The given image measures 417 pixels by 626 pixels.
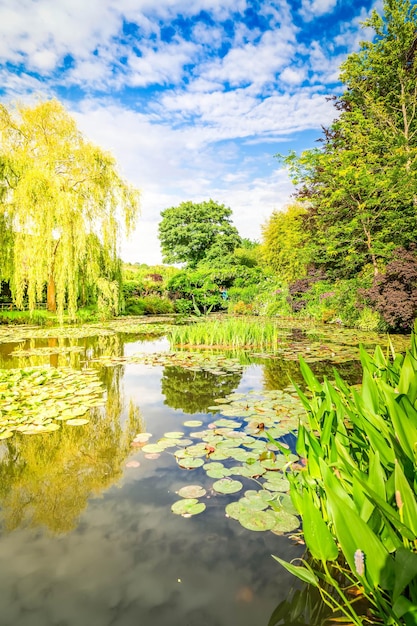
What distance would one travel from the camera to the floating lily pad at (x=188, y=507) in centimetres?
179

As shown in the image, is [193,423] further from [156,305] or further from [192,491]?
Answer: [156,305]

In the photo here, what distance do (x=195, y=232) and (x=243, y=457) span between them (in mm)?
30673

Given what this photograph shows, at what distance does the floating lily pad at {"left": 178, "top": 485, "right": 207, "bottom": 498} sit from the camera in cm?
193

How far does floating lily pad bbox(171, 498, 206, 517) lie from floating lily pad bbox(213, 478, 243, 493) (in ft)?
0.52

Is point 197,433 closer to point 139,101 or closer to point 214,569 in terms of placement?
point 214,569

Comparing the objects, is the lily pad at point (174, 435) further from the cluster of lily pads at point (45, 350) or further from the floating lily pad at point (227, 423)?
the cluster of lily pads at point (45, 350)

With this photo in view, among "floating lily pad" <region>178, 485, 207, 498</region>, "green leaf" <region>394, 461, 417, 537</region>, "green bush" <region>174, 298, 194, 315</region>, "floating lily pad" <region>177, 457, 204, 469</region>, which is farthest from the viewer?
"green bush" <region>174, 298, 194, 315</region>

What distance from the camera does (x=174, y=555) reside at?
4.89ft

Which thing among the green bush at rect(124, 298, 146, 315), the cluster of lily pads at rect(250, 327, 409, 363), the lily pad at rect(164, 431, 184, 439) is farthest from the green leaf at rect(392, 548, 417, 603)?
the green bush at rect(124, 298, 146, 315)

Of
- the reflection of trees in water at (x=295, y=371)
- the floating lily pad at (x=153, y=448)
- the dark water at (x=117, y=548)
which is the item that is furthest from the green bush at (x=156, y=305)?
the floating lily pad at (x=153, y=448)

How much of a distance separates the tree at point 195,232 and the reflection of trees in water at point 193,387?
1054 inches

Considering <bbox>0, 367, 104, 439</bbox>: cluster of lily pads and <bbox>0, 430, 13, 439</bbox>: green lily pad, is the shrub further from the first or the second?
<bbox>0, 430, 13, 439</bbox>: green lily pad

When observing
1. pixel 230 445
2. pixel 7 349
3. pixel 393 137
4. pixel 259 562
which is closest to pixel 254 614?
pixel 259 562

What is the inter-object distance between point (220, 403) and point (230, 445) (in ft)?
3.80
